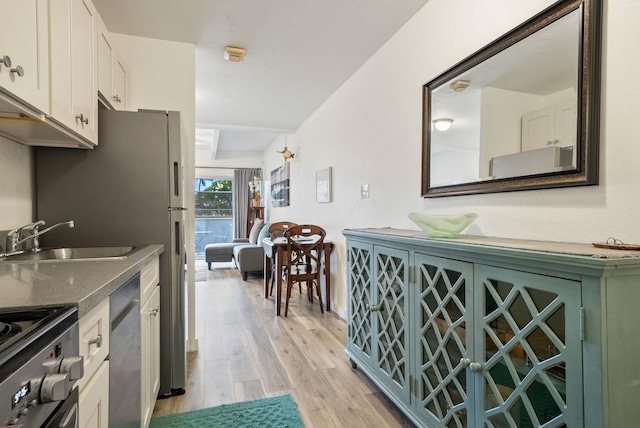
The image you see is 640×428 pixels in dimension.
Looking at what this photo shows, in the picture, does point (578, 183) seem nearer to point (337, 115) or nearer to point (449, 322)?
point (449, 322)

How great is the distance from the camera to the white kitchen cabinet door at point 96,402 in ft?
2.71

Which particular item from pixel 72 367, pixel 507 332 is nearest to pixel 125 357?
pixel 72 367

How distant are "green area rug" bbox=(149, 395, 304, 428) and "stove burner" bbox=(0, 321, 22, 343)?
1.37m

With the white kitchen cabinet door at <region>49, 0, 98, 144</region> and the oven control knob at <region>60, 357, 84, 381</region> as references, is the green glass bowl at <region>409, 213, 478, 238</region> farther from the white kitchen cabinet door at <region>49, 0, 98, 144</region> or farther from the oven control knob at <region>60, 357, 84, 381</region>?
the white kitchen cabinet door at <region>49, 0, 98, 144</region>

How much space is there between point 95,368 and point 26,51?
1.07 metres

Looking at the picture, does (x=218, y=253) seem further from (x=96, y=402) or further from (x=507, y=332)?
(x=507, y=332)

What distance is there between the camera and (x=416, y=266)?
5.33 ft

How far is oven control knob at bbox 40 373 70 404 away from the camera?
0.59 meters

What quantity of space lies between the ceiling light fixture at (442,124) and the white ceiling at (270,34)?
2.65ft

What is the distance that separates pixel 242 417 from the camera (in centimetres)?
179

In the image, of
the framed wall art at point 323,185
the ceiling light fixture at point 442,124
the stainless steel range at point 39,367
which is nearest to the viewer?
the stainless steel range at point 39,367

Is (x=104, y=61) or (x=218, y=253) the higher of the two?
(x=104, y=61)

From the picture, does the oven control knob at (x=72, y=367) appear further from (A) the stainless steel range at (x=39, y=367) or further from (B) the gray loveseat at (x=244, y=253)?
(B) the gray loveseat at (x=244, y=253)

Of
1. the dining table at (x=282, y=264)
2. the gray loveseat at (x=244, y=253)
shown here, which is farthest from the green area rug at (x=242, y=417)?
the gray loveseat at (x=244, y=253)
